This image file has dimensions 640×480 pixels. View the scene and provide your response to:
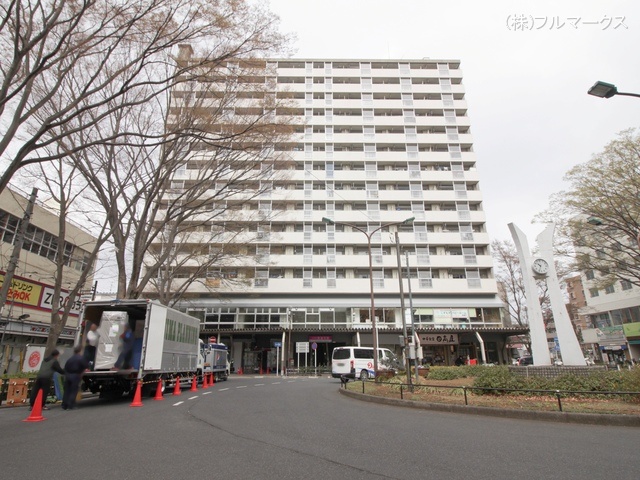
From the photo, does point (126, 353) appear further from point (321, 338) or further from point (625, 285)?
point (625, 285)

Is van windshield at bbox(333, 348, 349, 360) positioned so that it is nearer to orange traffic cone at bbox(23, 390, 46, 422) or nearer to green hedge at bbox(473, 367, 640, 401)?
green hedge at bbox(473, 367, 640, 401)

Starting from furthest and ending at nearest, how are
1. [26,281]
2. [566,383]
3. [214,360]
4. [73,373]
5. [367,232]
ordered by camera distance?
[367,232]
[214,360]
[26,281]
[566,383]
[73,373]

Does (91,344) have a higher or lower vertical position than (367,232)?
lower

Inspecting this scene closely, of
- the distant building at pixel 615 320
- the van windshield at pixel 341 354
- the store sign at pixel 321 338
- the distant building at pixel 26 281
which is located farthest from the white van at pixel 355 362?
the distant building at pixel 615 320

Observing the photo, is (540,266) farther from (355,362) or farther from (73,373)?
(73,373)

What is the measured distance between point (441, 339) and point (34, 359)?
1234 inches

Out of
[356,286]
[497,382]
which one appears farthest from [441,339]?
[497,382]

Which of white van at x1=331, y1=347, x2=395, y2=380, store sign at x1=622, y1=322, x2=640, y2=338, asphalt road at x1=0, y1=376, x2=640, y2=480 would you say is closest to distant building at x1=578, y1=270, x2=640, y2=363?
store sign at x1=622, y1=322, x2=640, y2=338

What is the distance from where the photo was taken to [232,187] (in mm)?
16625

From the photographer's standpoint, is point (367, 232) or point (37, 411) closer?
point (37, 411)

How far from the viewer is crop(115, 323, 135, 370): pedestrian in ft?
39.0

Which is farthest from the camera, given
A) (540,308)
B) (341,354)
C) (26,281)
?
(341,354)

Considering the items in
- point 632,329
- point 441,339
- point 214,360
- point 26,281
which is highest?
point 26,281

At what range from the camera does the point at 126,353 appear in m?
11.9
